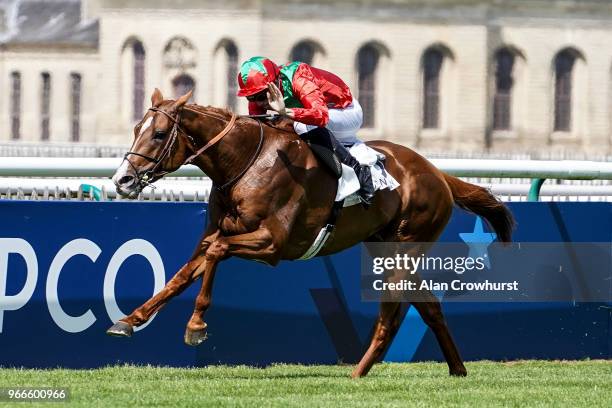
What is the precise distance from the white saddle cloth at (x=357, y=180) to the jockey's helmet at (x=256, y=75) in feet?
2.43

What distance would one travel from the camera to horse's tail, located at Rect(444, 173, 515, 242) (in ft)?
35.4

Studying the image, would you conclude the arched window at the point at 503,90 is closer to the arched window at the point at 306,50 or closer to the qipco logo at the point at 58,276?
the arched window at the point at 306,50

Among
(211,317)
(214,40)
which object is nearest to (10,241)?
(211,317)

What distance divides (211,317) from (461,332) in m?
1.97

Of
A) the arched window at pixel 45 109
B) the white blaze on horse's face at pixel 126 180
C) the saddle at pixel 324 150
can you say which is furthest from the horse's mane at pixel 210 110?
the arched window at pixel 45 109

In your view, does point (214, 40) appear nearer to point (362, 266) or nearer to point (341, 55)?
point (341, 55)

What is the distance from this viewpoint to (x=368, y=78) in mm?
67875

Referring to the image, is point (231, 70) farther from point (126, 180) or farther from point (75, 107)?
point (126, 180)

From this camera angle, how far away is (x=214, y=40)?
65812 mm

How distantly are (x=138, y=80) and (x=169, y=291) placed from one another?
5838cm

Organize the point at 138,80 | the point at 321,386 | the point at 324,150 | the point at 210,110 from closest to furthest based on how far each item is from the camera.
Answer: the point at 321,386 → the point at 210,110 → the point at 324,150 → the point at 138,80

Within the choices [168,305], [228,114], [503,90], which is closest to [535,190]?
[168,305]

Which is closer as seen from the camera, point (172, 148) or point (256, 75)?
point (172, 148)

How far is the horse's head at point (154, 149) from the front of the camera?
30.1ft
